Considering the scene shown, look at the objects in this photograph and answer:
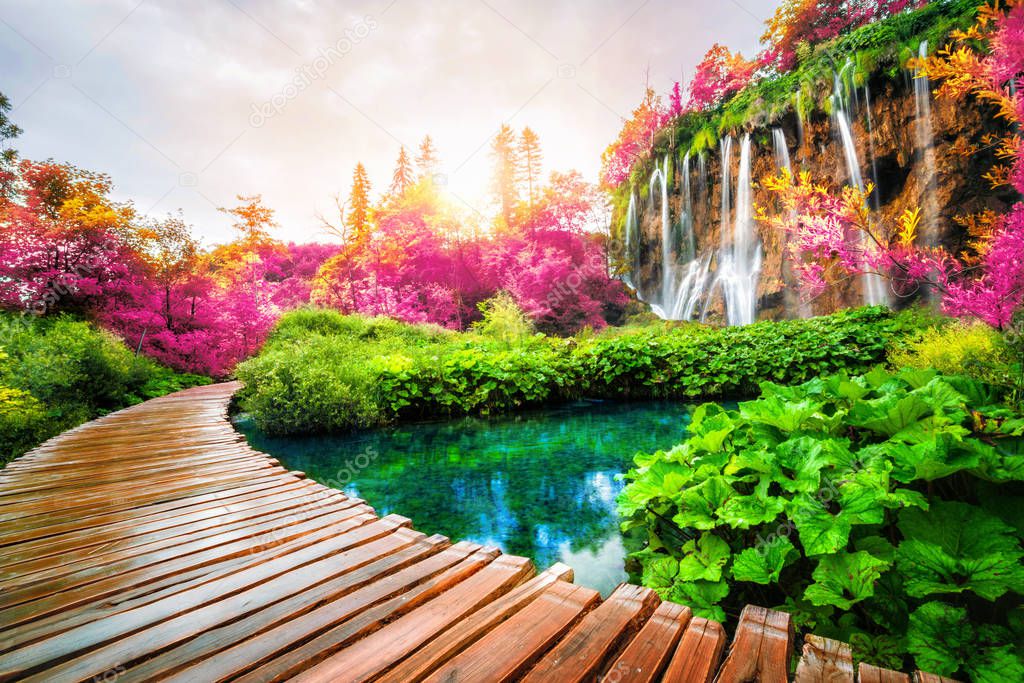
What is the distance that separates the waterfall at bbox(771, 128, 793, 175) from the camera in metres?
13.6

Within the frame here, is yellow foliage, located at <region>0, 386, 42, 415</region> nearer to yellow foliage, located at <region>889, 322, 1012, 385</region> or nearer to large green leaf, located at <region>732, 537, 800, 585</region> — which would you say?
large green leaf, located at <region>732, 537, 800, 585</region>

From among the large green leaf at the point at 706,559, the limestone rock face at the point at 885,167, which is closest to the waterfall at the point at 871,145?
the limestone rock face at the point at 885,167

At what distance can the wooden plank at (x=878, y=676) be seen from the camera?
1.05m

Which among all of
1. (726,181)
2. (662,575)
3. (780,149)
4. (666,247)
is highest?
(780,149)

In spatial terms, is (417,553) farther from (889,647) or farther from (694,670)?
(889,647)

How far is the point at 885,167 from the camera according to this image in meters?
11.7

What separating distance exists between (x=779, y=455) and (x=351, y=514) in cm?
227

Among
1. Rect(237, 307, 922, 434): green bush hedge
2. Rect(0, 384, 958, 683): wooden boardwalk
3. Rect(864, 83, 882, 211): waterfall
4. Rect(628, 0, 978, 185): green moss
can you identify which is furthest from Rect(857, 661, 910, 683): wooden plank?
Rect(628, 0, 978, 185): green moss

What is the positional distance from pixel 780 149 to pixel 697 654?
16.7 meters

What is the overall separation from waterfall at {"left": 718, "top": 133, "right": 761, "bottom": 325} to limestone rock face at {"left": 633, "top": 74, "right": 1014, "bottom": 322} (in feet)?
0.70

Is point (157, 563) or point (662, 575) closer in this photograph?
point (157, 563)

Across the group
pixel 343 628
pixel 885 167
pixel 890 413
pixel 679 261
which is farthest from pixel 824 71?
pixel 343 628

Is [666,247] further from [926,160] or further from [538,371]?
[538,371]

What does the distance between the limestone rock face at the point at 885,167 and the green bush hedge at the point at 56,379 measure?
522 inches
